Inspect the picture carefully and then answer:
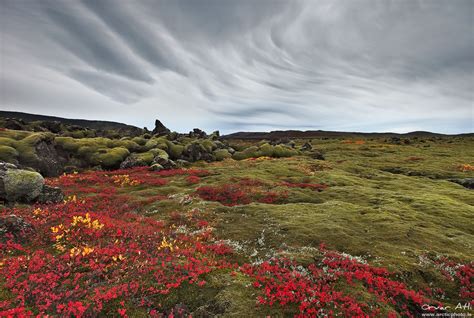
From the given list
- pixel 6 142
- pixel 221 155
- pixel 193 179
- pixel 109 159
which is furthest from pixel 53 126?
pixel 193 179

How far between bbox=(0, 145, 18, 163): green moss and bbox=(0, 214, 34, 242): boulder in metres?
31.2

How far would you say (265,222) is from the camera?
74.0 feet

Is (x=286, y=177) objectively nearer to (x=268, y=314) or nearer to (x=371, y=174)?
(x=371, y=174)

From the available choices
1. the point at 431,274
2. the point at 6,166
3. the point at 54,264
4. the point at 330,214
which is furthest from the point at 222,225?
the point at 6,166

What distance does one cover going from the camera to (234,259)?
16.4 metres

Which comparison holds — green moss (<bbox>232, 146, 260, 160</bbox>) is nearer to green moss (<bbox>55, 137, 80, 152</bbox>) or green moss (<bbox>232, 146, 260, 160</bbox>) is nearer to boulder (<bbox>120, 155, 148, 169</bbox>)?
boulder (<bbox>120, 155, 148, 169</bbox>)

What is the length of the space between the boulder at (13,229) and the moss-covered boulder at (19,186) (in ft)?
28.8

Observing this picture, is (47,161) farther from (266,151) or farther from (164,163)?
(266,151)

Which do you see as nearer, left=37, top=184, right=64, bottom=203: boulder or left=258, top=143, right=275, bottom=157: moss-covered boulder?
left=37, top=184, right=64, bottom=203: boulder

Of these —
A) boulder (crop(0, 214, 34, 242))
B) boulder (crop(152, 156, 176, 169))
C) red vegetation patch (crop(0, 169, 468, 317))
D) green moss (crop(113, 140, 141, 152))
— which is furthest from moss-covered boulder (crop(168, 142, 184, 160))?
boulder (crop(0, 214, 34, 242))

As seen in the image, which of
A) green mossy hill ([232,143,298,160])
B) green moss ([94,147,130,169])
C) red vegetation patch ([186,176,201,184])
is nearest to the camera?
red vegetation patch ([186,176,201,184])

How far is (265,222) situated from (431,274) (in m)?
11.3

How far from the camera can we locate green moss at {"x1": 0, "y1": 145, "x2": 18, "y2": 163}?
42.1 meters

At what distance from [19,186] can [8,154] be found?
77.7ft
